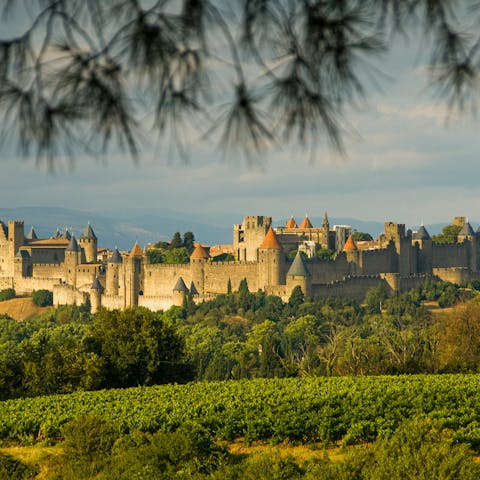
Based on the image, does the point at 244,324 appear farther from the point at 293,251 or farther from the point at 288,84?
the point at 288,84

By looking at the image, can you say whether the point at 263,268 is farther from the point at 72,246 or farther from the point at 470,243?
the point at 470,243

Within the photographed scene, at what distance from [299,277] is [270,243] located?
3.03 metres

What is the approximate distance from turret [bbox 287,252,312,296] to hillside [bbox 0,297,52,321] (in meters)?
17.5

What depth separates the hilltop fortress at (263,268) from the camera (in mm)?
63094

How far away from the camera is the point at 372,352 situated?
37.9 m

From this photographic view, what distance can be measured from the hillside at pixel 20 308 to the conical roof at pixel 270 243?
1587cm

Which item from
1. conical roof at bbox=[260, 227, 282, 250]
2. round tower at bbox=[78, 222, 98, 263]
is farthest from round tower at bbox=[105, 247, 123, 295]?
conical roof at bbox=[260, 227, 282, 250]

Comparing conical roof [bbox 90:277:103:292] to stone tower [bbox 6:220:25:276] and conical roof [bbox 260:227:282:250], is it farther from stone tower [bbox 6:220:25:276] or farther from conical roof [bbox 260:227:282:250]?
stone tower [bbox 6:220:25:276]

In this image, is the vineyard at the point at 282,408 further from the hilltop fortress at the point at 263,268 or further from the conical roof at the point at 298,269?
the hilltop fortress at the point at 263,268

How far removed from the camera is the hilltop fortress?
63.1m

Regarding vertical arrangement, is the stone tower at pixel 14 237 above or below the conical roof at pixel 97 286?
above

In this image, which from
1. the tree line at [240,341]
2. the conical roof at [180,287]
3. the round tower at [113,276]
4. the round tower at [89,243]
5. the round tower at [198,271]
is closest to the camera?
the tree line at [240,341]

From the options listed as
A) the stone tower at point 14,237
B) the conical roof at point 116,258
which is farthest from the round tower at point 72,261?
the stone tower at point 14,237

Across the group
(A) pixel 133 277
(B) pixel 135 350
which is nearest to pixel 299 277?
(A) pixel 133 277
